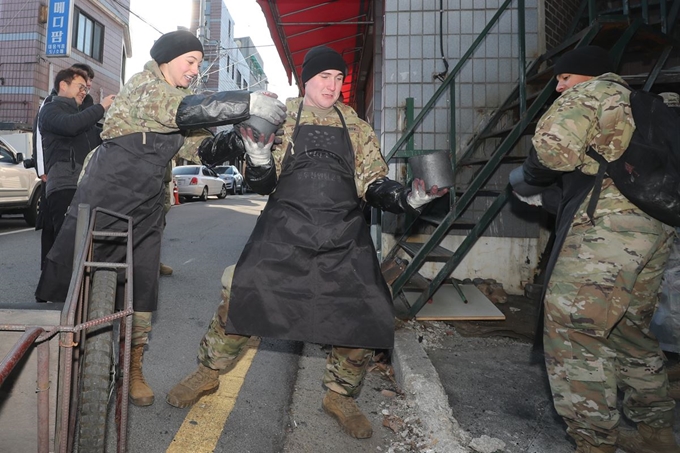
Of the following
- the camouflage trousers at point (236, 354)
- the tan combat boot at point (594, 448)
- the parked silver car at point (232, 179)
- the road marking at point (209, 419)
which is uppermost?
the parked silver car at point (232, 179)

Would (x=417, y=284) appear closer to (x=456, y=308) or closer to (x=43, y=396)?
(x=456, y=308)

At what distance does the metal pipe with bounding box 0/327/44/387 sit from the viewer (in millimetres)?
888

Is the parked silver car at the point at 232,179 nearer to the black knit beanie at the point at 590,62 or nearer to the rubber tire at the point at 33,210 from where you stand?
the rubber tire at the point at 33,210

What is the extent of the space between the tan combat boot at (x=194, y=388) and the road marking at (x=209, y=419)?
0.06 meters

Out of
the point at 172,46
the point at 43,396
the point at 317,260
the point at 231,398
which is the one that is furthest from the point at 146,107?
the point at 231,398

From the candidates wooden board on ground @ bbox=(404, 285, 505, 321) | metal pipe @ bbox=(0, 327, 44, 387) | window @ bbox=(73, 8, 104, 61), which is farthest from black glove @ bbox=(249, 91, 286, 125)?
window @ bbox=(73, 8, 104, 61)

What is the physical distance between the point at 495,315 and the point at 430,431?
75.1 inches

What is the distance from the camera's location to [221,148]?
2250 mm

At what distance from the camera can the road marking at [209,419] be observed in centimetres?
216

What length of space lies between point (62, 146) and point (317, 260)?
251 centimetres

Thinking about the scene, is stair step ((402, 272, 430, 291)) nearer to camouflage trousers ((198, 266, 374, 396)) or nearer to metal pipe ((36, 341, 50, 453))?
camouflage trousers ((198, 266, 374, 396))

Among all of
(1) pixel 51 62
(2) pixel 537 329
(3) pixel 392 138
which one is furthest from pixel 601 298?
(1) pixel 51 62

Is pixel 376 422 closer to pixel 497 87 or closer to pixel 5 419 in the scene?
pixel 5 419

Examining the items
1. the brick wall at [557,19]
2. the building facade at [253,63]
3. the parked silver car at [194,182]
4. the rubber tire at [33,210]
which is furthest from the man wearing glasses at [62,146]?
the building facade at [253,63]
